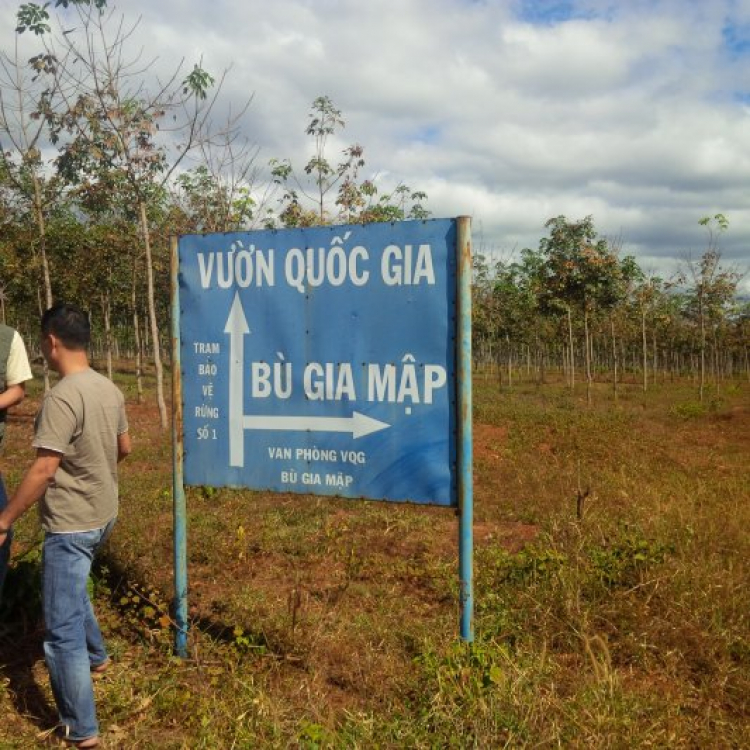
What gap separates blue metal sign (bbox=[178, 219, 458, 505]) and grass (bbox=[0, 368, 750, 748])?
2.66 ft

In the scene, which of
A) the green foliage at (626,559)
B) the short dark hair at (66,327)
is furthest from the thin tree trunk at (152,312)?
the green foliage at (626,559)

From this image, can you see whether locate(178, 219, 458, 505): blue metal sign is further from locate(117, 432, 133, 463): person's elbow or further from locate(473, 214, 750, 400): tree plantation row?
locate(473, 214, 750, 400): tree plantation row

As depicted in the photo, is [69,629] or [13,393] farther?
[13,393]

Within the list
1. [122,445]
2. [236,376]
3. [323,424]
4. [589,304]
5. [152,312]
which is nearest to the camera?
[122,445]

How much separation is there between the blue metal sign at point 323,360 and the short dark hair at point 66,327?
776 millimetres

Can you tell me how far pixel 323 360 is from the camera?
11.0 feet

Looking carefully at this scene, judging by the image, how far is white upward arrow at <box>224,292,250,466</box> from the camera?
353 cm

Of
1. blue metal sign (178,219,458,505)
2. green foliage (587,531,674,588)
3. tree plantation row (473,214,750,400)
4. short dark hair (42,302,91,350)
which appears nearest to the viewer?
short dark hair (42,302,91,350)

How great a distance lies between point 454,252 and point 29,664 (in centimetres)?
313

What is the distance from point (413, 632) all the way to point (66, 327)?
2496mm

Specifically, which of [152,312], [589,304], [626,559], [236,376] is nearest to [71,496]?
[236,376]

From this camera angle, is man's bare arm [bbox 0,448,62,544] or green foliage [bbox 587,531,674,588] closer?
man's bare arm [bbox 0,448,62,544]

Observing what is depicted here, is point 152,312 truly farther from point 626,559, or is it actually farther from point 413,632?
point 626,559

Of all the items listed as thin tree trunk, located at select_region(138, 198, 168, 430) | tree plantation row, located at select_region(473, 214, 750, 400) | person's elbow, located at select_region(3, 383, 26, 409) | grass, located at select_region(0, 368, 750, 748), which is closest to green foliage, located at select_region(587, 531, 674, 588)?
grass, located at select_region(0, 368, 750, 748)
